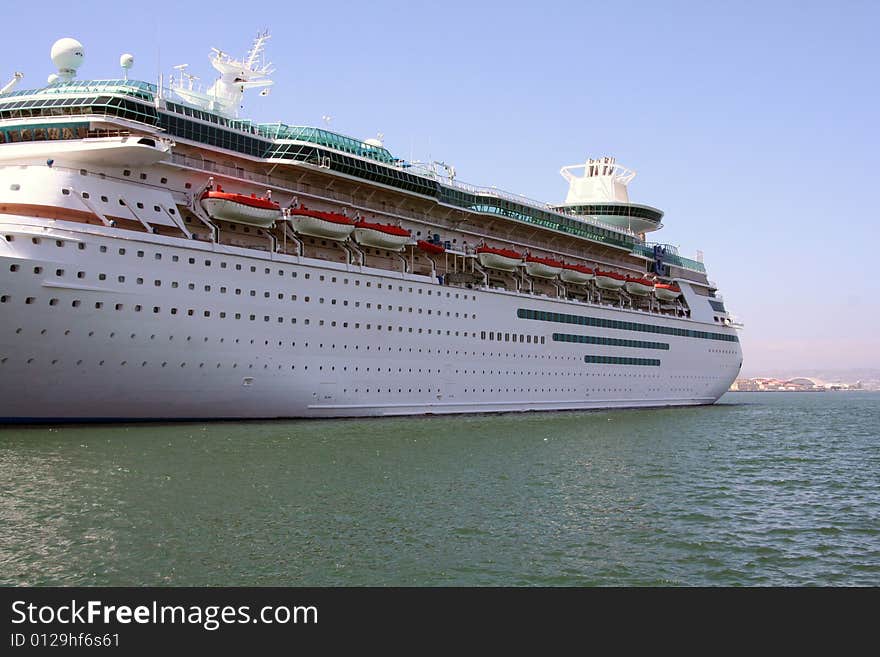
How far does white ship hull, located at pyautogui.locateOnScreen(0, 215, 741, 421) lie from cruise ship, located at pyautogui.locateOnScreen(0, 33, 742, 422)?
0.07 m

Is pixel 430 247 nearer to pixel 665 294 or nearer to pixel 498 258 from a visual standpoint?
pixel 498 258

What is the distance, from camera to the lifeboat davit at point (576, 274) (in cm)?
4670

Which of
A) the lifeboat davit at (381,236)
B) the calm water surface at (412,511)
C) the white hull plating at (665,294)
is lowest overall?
the calm water surface at (412,511)

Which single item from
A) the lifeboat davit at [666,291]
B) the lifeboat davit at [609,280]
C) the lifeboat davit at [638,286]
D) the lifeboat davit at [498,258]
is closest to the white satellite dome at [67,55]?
the lifeboat davit at [498,258]

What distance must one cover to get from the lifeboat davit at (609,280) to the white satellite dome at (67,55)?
31.2 meters

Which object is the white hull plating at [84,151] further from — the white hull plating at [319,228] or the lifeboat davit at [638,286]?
the lifeboat davit at [638,286]

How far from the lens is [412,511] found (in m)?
14.9

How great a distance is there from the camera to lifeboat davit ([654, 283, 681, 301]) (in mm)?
54781

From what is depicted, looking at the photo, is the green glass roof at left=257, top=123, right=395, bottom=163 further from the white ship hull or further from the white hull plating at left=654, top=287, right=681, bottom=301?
the white hull plating at left=654, top=287, right=681, bottom=301

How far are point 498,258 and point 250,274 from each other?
1617cm

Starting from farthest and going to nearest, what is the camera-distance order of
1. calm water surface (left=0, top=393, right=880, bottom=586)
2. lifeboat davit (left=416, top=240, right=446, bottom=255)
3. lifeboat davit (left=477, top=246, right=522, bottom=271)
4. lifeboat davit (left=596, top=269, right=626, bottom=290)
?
lifeboat davit (left=596, top=269, right=626, bottom=290)
lifeboat davit (left=477, top=246, right=522, bottom=271)
lifeboat davit (left=416, top=240, right=446, bottom=255)
calm water surface (left=0, top=393, right=880, bottom=586)

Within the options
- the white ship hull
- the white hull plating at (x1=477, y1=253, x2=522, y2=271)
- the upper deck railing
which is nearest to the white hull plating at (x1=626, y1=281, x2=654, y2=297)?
the upper deck railing
